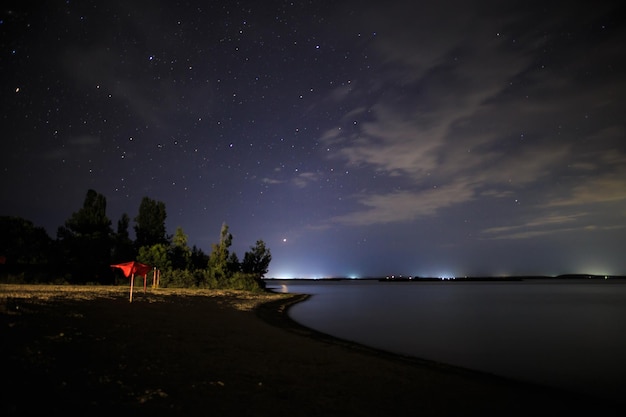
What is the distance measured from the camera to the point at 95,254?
4919 centimetres

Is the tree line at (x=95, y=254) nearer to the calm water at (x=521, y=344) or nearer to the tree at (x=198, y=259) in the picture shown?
the tree at (x=198, y=259)

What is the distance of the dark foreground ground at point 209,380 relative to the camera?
22.0ft

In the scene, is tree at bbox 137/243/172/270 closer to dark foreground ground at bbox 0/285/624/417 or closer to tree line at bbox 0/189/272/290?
tree line at bbox 0/189/272/290

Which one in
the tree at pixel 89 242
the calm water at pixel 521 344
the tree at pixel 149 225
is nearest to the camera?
the calm water at pixel 521 344

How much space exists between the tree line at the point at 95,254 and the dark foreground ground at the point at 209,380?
35.0 metres

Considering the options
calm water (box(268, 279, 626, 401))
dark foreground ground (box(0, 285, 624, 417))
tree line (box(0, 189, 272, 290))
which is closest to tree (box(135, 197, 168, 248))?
tree line (box(0, 189, 272, 290))

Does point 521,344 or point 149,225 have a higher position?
point 149,225

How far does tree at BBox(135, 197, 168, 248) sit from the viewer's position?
234 feet

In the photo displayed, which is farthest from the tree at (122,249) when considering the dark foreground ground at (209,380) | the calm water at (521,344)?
the dark foreground ground at (209,380)

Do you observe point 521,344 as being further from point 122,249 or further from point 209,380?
point 122,249

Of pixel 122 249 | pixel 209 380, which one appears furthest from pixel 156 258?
pixel 209 380

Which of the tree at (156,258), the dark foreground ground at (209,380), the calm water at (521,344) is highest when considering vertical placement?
the tree at (156,258)

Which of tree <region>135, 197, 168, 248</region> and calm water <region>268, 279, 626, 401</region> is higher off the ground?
tree <region>135, 197, 168, 248</region>

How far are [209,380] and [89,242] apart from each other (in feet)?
162
